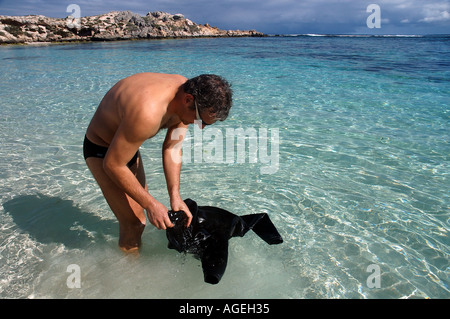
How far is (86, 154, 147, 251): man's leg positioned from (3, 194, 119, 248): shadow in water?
45 cm

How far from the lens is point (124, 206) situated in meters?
2.85

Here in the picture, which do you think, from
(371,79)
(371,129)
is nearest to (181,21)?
(371,79)

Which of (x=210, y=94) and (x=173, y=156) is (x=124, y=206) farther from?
(x=210, y=94)

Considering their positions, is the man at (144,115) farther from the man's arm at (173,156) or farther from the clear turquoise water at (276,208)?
the clear turquoise water at (276,208)

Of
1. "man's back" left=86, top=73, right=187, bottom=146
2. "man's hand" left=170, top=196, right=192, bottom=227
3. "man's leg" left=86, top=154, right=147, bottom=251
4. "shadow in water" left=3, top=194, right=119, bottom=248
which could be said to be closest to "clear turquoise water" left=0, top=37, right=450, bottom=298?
"shadow in water" left=3, top=194, right=119, bottom=248

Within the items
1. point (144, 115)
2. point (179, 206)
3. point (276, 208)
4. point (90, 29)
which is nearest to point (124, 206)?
point (179, 206)

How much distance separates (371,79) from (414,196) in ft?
32.1

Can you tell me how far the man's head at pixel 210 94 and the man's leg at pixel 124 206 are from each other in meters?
1.07

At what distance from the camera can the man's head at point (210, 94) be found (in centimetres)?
220

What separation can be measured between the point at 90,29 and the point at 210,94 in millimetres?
51810

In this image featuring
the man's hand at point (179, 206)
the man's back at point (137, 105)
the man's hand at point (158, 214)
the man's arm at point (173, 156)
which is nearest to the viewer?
the man's back at point (137, 105)

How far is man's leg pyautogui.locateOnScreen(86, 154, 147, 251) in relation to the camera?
275cm

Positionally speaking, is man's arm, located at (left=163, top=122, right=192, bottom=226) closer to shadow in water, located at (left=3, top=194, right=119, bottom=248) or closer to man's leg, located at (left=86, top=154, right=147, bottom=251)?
man's leg, located at (left=86, top=154, right=147, bottom=251)

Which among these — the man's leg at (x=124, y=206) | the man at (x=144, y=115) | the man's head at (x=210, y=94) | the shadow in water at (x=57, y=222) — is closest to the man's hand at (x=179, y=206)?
the man at (x=144, y=115)
